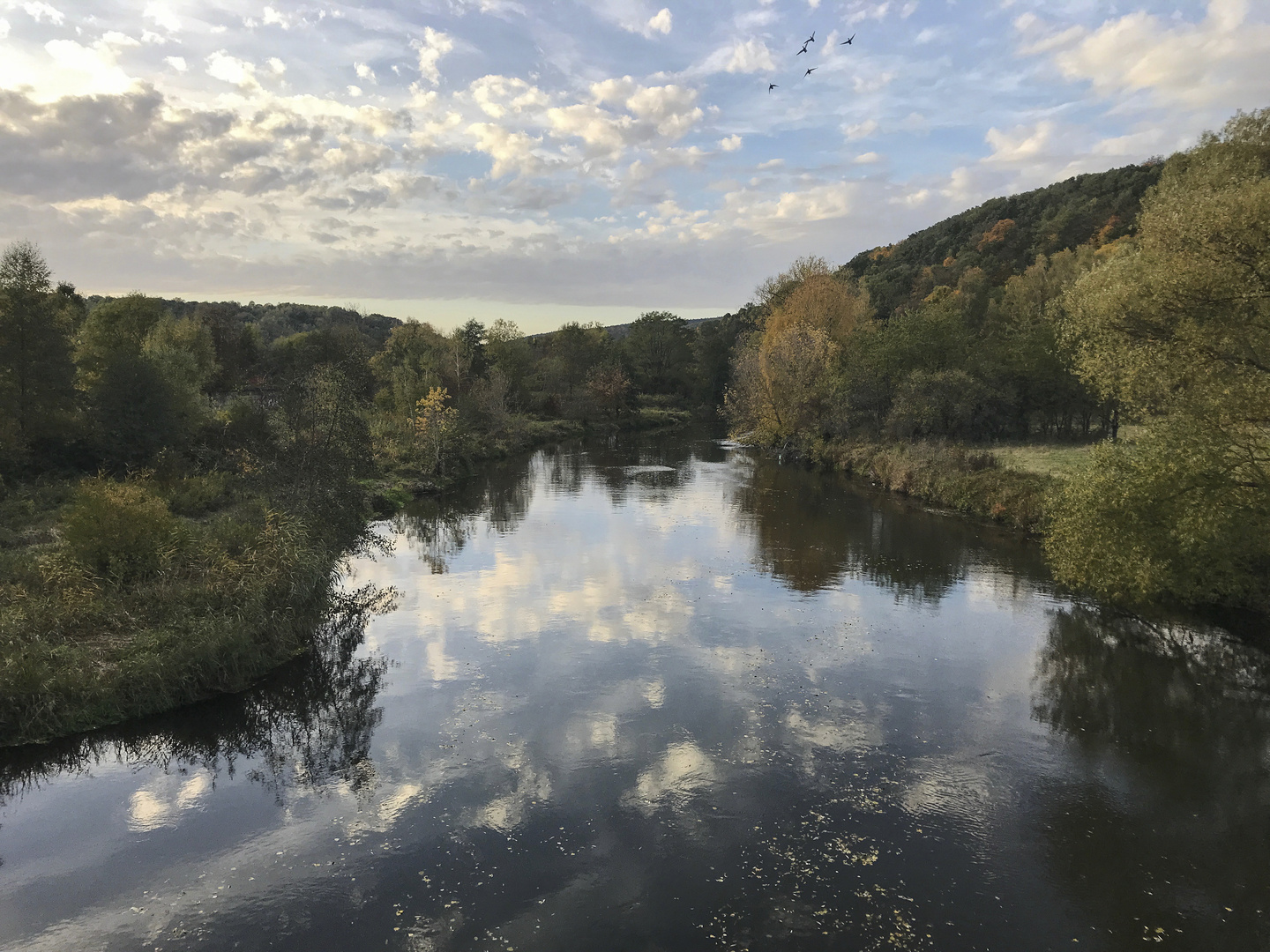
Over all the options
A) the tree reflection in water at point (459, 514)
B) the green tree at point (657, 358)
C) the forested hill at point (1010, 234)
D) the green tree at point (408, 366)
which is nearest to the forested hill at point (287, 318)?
the green tree at point (408, 366)

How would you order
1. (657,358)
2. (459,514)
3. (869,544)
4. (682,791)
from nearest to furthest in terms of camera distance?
(682,791), (869,544), (459,514), (657,358)

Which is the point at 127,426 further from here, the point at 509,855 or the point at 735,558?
the point at 509,855

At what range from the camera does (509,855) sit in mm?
10539

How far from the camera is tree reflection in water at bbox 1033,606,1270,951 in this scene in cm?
966

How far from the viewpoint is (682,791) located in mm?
12148

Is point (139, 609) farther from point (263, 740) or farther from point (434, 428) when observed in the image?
point (434, 428)

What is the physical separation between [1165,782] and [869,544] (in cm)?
1700

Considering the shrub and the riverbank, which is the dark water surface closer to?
the riverbank

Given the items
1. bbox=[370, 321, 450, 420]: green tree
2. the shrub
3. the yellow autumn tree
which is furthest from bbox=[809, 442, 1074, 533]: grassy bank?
bbox=[370, 321, 450, 420]: green tree

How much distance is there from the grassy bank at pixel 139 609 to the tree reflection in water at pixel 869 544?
15.0m

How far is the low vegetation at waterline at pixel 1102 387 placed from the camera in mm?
15828

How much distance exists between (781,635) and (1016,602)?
812 centimetres

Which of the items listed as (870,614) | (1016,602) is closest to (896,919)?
(870,614)

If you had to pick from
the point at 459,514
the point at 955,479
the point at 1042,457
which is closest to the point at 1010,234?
the point at 1042,457
